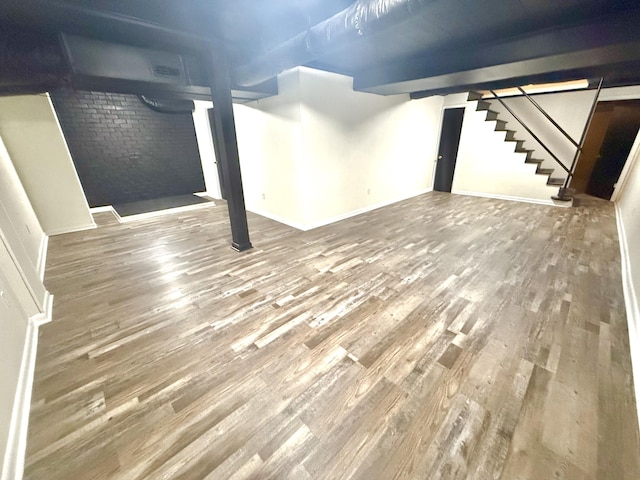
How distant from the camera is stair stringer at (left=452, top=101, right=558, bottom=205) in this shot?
5.35m

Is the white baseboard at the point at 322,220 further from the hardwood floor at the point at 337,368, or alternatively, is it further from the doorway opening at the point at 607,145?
the doorway opening at the point at 607,145

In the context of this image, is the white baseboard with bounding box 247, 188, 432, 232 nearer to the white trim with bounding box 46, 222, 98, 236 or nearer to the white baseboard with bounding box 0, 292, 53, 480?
the white trim with bounding box 46, 222, 98, 236

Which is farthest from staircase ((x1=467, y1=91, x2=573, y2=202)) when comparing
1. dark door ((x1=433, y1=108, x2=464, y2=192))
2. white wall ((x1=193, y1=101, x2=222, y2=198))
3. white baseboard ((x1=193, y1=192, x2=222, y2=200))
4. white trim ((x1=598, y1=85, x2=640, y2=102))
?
white baseboard ((x1=193, y1=192, x2=222, y2=200))

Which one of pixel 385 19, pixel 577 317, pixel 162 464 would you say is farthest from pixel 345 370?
pixel 385 19

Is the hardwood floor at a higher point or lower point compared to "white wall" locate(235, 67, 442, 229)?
lower

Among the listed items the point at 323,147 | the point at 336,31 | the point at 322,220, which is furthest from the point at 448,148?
the point at 336,31

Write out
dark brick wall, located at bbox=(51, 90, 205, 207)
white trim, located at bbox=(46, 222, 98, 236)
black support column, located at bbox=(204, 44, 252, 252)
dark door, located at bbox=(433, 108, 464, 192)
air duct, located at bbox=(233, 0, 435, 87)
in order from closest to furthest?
1. air duct, located at bbox=(233, 0, 435, 87)
2. black support column, located at bbox=(204, 44, 252, 252)
3. white trim, located at bbox=(46, 222, 98, 236)
4. dark brick wall, located at bbox=(51, 90, 205, 207)
5. dark door, located at bbox=(433, 108, 464, 192)

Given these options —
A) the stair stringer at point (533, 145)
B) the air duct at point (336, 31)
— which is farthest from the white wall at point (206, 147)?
the stair stringer at point (533, 145)

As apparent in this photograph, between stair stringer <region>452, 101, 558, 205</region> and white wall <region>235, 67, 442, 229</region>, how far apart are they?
4.09 ft

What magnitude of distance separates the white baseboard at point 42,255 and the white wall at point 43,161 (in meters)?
0.43

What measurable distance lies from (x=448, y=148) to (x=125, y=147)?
7.87 metres

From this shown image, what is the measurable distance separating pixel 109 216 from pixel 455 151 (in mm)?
8086

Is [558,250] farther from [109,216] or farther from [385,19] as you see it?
[109,216]

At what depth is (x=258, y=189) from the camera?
15.9ft
